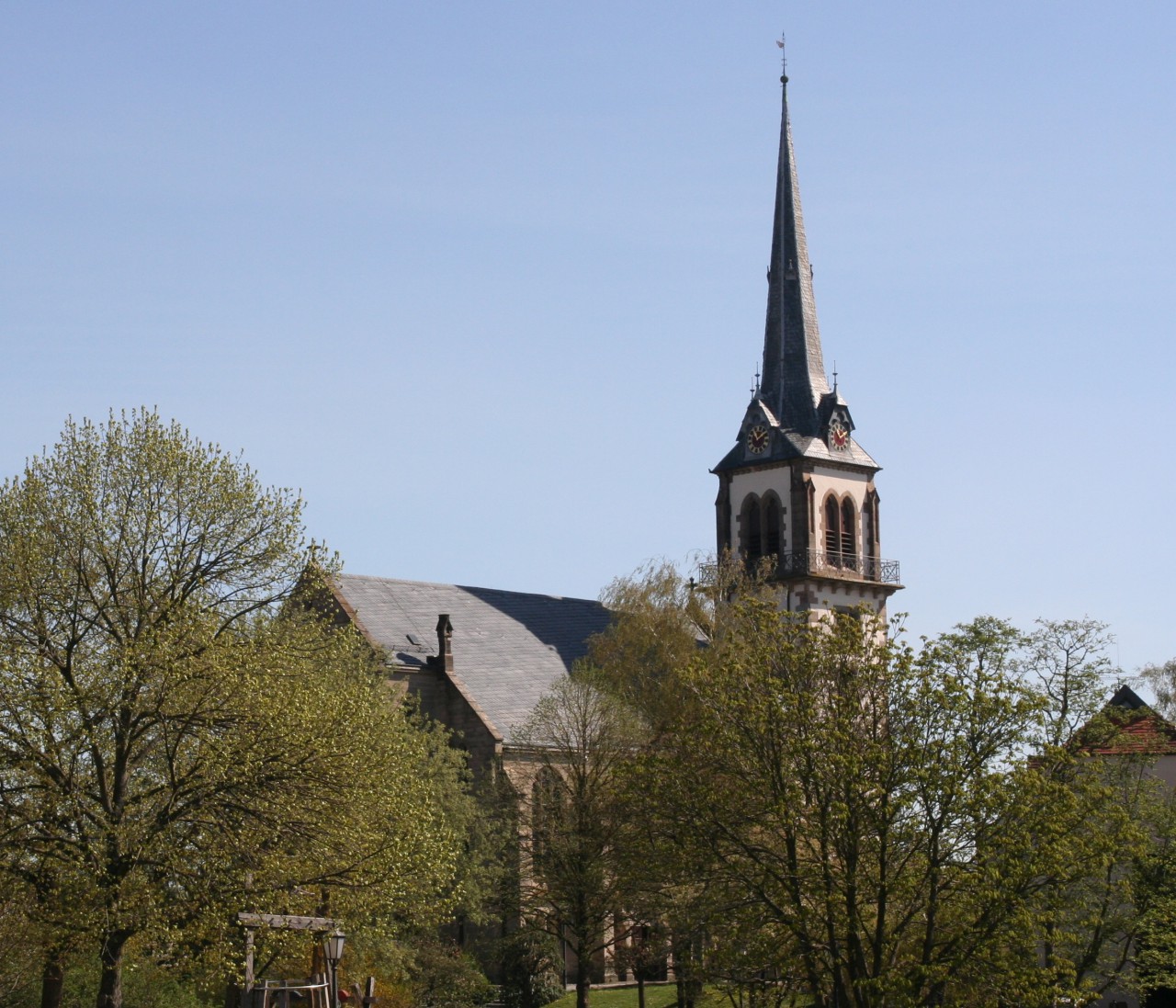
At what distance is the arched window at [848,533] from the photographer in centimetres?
7469

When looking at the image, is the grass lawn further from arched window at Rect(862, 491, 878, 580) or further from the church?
arched window at Rect(862, 491, 878, 580)

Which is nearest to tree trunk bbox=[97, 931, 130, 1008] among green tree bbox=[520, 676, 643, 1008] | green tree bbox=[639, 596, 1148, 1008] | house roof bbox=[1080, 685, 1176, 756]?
green tree bbox=[639, 596, 1148, 1008]

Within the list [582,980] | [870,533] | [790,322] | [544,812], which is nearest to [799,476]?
[870,533]

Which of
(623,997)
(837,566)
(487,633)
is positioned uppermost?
(837,566)

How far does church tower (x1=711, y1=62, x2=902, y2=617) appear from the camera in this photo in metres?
73.3

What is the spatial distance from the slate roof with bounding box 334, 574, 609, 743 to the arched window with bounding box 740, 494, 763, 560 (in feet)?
26.8

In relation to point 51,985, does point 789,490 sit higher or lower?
higher

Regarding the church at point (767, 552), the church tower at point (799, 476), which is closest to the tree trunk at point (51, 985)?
the church at point (767, 552)

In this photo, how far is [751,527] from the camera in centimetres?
7550

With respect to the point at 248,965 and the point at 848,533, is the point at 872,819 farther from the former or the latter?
the point at 848,533

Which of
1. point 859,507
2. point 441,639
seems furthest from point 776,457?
point 441,639

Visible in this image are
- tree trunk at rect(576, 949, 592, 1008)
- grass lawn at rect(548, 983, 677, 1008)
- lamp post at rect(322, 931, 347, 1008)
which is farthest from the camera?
grass lawn at rect(548, 983, 677, 1008)

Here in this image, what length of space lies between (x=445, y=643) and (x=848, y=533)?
69.6 ft

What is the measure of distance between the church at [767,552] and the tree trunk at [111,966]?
91.1ft
